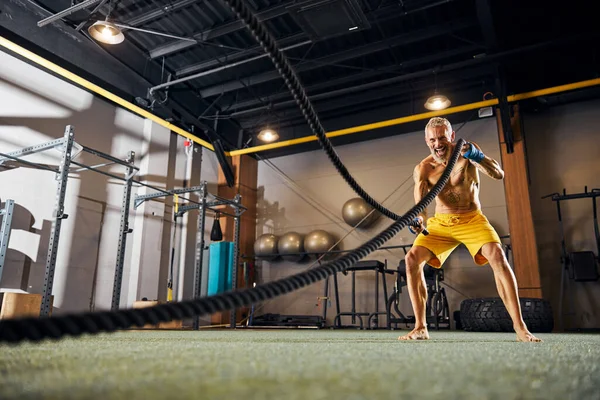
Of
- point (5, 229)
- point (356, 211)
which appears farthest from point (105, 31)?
point (356, 211)

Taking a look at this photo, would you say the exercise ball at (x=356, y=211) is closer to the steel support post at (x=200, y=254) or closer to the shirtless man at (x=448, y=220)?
the steel support post at (x=200, y=254)

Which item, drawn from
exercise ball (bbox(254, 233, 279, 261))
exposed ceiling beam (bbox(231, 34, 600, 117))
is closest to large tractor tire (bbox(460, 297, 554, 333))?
exposed ceiling beam (bbox(231, 34, 600, 117))

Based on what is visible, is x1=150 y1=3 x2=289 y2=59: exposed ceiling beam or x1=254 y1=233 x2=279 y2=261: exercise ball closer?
x1=150 y1=3 x2=289 y2=59: exposed ceiling beam

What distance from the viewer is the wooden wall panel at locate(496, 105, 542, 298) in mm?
5840

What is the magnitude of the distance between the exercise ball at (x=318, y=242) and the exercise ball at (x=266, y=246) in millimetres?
608

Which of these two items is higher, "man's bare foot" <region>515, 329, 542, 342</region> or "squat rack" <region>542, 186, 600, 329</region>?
"squat rack" <region>542, 186, 600, 329</region>

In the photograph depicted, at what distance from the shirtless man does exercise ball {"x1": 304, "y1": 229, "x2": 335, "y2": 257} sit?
419 cm

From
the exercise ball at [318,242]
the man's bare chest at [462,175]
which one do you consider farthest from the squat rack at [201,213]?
the man's bare chest at [462,175]

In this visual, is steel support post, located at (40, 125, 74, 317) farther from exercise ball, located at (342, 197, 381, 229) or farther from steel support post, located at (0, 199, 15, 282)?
exercise ball, located at (342, 197, 381, 229)

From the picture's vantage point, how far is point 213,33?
5.88m

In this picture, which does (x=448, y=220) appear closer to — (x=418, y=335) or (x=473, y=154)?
(x=473, y=154)

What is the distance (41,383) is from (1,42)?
17.7 ft

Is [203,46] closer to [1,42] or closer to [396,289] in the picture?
[1,42]

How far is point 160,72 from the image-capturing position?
6715mm
